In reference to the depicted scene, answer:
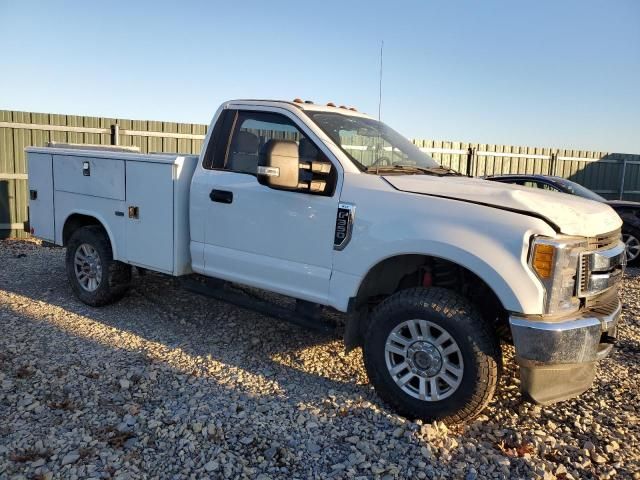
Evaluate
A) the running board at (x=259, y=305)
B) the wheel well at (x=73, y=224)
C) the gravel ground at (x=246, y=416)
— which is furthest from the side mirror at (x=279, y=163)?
the wheel well at (x=73, y=224)

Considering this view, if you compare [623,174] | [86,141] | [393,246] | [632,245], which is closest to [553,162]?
[623,174]

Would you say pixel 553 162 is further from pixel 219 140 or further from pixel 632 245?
pixel 219 140

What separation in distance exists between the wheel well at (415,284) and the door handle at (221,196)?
1.43 m

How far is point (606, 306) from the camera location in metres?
3.76

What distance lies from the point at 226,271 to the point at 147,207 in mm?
1107

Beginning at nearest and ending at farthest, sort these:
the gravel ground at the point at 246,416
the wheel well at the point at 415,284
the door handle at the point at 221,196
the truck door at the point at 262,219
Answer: the gravel ground at the point at 246,416 → the wheel well at the point at 415,284 → the truck door at the point at 262,219 → the door handle at the point at 221,196

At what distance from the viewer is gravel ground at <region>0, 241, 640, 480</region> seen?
3182 mm

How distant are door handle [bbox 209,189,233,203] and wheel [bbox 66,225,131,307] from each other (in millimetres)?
1737

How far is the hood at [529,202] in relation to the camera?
346 centimetres

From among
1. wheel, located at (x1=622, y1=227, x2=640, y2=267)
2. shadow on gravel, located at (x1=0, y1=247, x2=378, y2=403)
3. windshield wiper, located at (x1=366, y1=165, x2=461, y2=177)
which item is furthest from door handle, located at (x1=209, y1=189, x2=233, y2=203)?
wheel, located at (x1=622, y1=227, x2=640, y2=267)

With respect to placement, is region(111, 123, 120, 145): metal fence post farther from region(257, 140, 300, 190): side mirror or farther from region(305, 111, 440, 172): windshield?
region(257, 140, 300, 190): side mirror

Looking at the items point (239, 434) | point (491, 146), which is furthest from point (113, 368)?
point (491, 146)

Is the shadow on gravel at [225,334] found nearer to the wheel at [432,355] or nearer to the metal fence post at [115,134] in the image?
the wheel at [432,355]

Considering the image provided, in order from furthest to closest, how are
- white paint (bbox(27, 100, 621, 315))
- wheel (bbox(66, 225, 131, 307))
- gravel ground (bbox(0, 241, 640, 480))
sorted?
wheel (bbox(66, 225, 131, 307)) < white paint (bbox(27, 100, 621, 315)) < gravel ground (bbox(0, 241, 640, 480))
